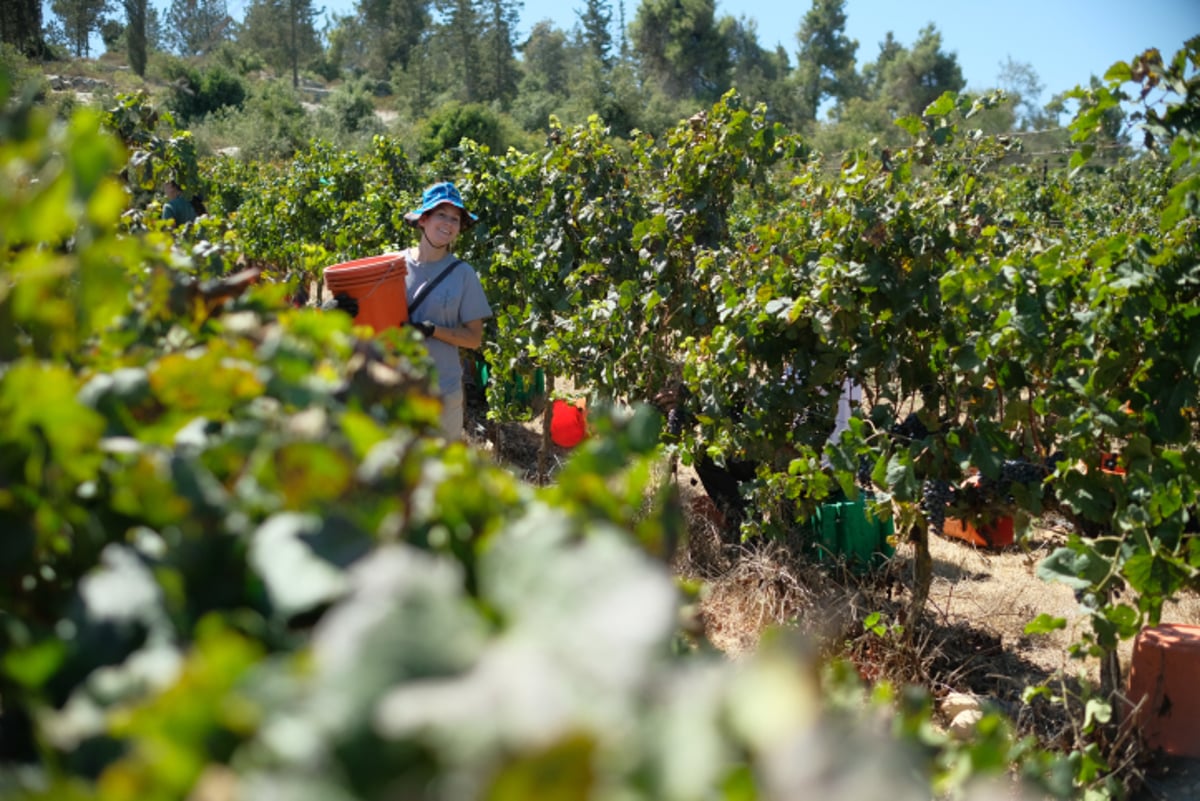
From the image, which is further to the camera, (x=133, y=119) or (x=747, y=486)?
(x=133, y=119)

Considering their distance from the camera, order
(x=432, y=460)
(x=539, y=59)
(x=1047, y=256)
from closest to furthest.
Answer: (x=432, y=460)
(x=1047, y=256)
(x=539, y=59)

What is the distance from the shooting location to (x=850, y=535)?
396 cm

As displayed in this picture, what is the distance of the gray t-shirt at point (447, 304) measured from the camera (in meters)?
3.71

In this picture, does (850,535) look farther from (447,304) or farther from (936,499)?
(447,304)

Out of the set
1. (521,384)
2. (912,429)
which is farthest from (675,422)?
(521,384)

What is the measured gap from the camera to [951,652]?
139 inches

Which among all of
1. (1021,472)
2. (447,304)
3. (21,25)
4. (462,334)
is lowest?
(1021,472)

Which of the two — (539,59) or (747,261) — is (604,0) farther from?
(747,261)

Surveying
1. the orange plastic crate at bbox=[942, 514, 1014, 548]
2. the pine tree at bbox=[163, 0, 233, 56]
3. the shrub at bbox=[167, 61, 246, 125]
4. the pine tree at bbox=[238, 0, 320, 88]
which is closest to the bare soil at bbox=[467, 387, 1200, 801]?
the orange plastic crate at bbox=[942, 514, 1014, 548]

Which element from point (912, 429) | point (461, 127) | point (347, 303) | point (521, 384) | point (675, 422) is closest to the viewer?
point (347, 303)

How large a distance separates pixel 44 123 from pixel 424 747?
1.50ft

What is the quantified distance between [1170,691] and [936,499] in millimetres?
854

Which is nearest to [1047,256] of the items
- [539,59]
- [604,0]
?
[604,0]

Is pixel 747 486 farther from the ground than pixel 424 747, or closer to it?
closer to it
